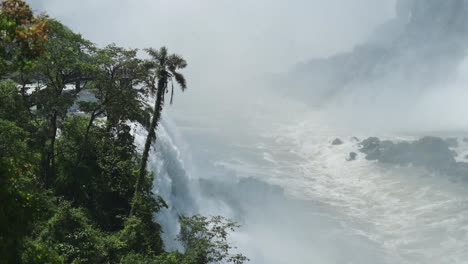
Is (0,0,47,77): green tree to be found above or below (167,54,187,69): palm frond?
below

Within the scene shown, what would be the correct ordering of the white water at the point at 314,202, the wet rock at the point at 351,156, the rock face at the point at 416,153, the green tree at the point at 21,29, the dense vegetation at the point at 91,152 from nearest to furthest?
the green tree at the point at 21,29 < the dense vegetation at the point at 91,152 < the white water at the point at 314,202 < the rock face at the point at 416,153 < the wet rock at the point at 351,156

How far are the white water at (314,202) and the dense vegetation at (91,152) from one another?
14.6 m

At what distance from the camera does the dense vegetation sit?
2370cm

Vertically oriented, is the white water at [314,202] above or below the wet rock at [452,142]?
below

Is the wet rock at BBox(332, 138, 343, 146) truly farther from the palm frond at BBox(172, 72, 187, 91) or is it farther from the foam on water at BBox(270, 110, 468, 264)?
the palm frond at BBox(172, 72, 187, 91)

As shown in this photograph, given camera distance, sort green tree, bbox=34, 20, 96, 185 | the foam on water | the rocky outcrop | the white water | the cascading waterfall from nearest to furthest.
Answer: green tree, bbox=34, 20, 96, 185 < the cascading waterfall < the white water < the foam on water < the rocky outcrop

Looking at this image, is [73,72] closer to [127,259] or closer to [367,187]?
[127,259]

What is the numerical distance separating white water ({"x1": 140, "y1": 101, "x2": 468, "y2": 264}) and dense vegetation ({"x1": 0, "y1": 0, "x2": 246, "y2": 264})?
1461 centimetres

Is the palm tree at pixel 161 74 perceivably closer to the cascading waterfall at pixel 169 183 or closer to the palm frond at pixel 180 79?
the palm frond at pixel 180 79

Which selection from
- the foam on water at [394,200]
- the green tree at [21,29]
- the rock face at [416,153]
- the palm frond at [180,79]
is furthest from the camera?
the rock face at [416,153]

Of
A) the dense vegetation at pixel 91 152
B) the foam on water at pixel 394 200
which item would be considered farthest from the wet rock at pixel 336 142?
the dense vegetation at pixel 91 152

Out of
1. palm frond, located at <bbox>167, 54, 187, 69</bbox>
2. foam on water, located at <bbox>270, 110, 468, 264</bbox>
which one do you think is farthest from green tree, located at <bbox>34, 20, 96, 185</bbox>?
A: foam on water, located at <bbox>270, 110, 468, 264</bbox>

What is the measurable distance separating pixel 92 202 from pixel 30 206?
751 inches

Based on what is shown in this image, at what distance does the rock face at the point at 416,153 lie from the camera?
6053 inches
